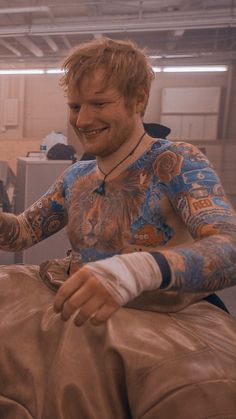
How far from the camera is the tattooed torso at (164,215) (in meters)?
0.73

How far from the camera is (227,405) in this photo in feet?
2.17

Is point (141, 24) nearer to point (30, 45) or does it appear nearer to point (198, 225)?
point (30, 45)

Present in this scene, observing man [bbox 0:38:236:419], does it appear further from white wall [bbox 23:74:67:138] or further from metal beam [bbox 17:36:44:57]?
white wall [bbox 23:74:67:138]

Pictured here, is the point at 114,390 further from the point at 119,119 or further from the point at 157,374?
the point at 119,119

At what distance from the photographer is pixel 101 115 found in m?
0.96

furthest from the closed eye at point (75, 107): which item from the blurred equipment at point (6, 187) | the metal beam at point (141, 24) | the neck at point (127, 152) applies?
the metal beam at point (141, 24)

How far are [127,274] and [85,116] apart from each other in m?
0.48

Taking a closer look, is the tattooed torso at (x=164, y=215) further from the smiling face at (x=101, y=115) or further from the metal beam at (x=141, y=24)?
the metal beam at (x=141, y=24)

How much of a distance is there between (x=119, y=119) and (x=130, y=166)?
120mm

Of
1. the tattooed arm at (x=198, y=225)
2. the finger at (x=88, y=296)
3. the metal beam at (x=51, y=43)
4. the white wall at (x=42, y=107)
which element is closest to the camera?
the finger at (x=88, y=296)

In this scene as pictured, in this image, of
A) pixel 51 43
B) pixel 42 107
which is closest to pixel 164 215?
pixel 51 43

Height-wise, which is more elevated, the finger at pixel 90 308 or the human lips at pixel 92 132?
the human lips at pixel 92 132

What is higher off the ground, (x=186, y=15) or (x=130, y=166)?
(x=186, y=15)

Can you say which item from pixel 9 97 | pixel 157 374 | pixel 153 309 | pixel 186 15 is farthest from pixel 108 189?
pixel 9 97
